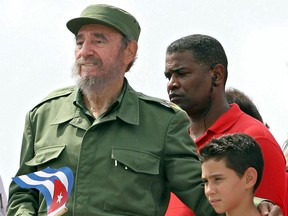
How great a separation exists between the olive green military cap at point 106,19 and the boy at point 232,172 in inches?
35.6

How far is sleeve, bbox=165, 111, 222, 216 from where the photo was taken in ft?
25.3

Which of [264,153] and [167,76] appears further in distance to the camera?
[167,76]

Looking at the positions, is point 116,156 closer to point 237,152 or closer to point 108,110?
point 108,110

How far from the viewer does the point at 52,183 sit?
7492 millimetres

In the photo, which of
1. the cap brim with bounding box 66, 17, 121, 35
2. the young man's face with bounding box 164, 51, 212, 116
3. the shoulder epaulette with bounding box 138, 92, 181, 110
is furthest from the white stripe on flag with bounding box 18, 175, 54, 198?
the young man's face with bounding box 164, 51, 212, 116

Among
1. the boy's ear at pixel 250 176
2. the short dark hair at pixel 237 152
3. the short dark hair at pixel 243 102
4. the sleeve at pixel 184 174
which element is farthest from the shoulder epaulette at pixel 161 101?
the short dark hair at pixel 243 102

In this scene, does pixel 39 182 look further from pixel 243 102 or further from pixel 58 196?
pixel 243 102

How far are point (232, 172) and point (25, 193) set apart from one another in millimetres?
1282

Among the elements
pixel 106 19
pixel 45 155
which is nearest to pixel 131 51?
pixel 106 19

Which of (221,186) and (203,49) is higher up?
(203,49)

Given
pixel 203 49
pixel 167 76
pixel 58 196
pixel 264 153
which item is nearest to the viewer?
pixel 58 196

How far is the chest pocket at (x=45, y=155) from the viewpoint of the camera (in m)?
7.64

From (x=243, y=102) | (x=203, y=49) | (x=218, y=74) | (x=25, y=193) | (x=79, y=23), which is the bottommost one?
(x=25, y=193)

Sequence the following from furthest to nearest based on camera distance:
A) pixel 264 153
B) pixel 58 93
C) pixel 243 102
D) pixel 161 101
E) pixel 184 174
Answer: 1. pixel 243 102
2. pixel 264 153
3. pixel 58 93
4. pixel 161 101
5. pixel 184 174
